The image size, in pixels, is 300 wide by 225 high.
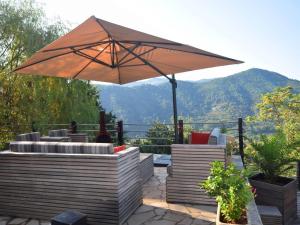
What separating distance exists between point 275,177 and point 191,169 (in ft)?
4.51

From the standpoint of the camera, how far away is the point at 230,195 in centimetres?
281

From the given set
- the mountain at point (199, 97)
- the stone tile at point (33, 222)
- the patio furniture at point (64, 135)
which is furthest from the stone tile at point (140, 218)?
the mountain at point (199, 97)

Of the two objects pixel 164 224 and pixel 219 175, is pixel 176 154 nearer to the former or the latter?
pixel 164 224

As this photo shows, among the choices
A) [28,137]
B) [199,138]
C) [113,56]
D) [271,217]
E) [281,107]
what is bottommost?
[271,217]

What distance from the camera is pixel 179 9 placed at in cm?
1312

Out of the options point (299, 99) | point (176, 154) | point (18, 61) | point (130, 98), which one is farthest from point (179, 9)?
point (130, 98)

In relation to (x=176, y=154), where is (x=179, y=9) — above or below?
above

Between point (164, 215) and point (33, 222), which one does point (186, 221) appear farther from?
point (33, 222)

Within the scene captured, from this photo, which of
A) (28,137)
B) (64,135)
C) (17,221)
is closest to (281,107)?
(64,135)

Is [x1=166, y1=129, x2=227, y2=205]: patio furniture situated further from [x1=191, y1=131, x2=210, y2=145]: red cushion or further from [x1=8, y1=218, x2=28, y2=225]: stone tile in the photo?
[x1=8, y1=218, x2=28, y2=225]: stone tile

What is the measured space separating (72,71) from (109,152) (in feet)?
9.36

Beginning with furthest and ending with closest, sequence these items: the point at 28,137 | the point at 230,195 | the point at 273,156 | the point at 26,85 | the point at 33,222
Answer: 1. the point at 26,85
2. the point at 28,137
3. the point at 273,156
4. the point at 33,222
5. the point at 230,195

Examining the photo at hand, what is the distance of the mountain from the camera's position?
354 ft

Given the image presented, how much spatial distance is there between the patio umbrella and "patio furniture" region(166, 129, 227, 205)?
1077 mm
